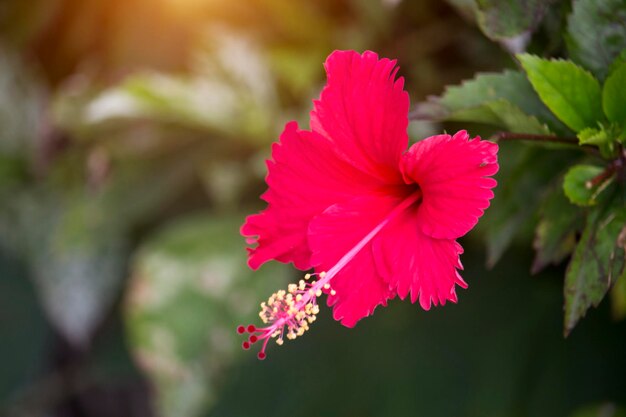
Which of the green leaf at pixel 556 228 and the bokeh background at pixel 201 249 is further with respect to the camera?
the bokeh background at pixel 201 249

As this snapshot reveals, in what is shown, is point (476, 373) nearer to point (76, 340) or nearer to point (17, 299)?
point (76, 340)

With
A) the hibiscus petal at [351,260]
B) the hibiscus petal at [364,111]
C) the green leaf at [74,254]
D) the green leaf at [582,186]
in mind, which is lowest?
the green leaf at [74,254]

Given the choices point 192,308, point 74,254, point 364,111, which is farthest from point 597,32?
point 74,254

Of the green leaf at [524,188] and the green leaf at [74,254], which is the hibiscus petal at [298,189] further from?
the green leaf at [74,254]

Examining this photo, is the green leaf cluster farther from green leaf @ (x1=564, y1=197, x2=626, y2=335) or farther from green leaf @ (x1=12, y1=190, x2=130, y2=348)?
green leaf @ (x1=12, y1=190, x2=130, y2=348)

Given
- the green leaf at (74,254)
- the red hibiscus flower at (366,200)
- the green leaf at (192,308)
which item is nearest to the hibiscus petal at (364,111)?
the red hibiscus flower at (366,200)
